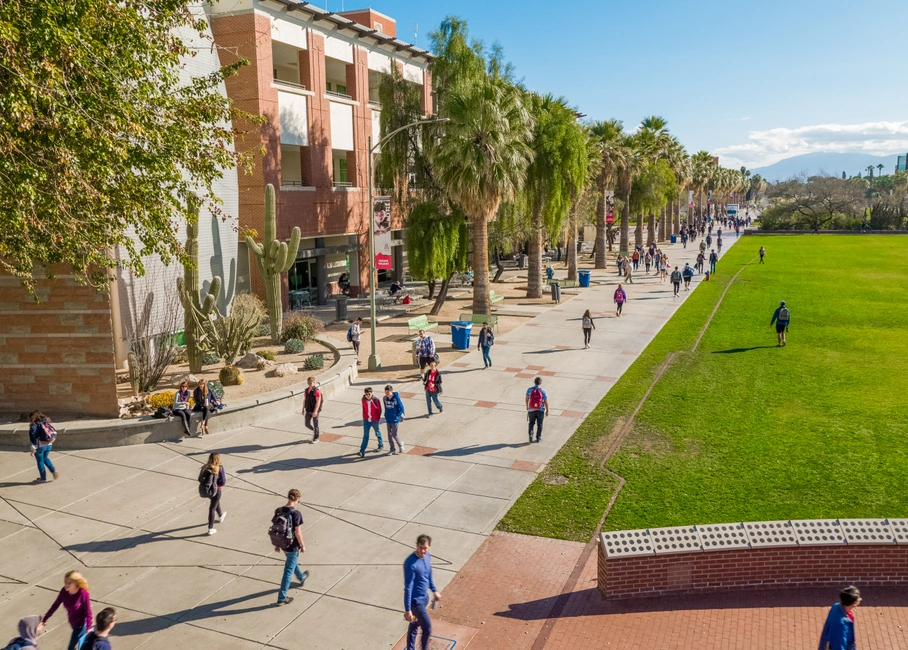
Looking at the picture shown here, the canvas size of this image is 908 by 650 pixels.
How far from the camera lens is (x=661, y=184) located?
63094mm

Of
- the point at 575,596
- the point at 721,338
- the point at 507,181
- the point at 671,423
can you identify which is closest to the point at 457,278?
the point at 507,181

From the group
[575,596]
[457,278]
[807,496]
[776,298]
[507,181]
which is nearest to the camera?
[575,596]

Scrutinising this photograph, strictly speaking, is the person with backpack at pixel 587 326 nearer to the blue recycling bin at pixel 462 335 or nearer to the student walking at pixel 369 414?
the blue recycling bin at pixel 462 335

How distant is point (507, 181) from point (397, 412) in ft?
54.9

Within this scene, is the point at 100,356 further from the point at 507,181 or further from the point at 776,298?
the point at 776,298

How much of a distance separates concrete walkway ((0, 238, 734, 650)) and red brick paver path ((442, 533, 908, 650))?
0.64 meters

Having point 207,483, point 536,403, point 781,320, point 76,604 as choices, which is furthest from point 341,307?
point 76,604

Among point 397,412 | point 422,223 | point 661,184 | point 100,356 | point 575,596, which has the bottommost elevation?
point 575,596

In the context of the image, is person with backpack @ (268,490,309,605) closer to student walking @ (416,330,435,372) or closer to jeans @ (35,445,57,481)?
jeans @ (35,445,57,481)

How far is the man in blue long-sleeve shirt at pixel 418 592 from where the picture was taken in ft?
25.3

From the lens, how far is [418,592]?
7.76 meters

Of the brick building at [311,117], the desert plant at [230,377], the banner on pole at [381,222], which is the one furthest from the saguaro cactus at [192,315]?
the brick building at [311,117]

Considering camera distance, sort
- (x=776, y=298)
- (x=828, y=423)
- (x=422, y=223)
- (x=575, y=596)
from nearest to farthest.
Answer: (x=575, y=596)
(x=828, y=423)
(x=422, y=223)
(x=776, y=298)

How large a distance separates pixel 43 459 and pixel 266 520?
15.9ft
